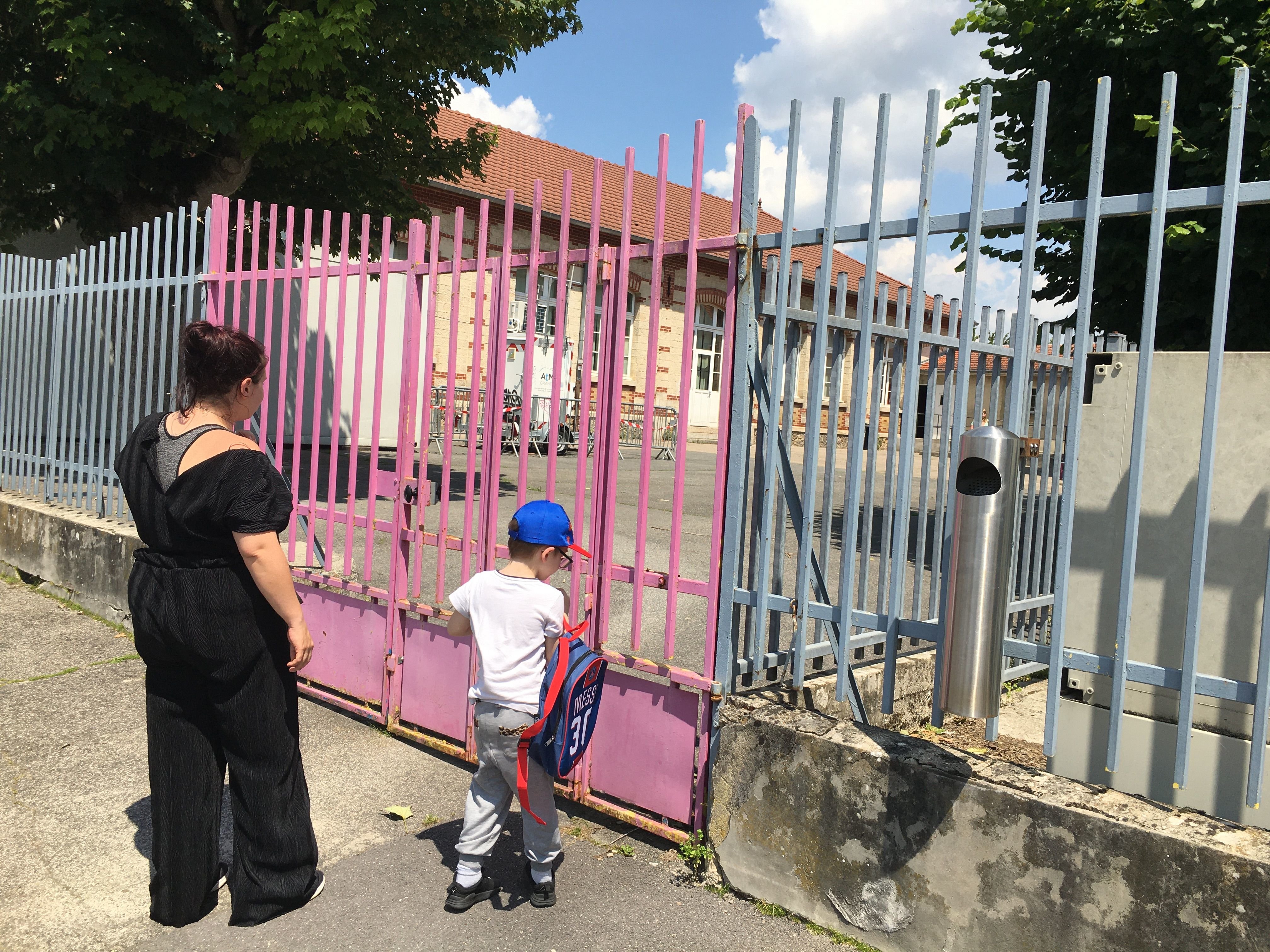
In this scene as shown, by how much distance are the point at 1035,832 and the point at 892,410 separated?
67.8 inches

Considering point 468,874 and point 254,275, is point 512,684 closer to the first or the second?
point 468,874

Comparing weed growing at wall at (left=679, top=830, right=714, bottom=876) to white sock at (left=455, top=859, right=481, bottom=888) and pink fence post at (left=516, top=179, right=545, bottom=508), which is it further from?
pink fence post at (left=516, top=179, right=545, bottom=508)

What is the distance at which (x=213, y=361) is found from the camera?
2.99 m

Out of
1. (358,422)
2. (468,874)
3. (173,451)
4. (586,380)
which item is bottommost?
(468,874)

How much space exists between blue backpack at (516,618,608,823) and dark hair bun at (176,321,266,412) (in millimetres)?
1303

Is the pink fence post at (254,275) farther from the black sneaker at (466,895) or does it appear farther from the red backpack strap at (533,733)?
the black sneaker at (466,895)

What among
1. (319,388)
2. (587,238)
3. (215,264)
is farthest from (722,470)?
(587,238)

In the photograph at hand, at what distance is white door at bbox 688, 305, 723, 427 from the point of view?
22.3 m

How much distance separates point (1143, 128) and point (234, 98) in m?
8.02

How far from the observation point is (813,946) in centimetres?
288

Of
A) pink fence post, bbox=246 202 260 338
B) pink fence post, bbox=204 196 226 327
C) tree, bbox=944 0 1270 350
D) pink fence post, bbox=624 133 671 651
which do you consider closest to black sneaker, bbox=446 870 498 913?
pink fence post, bbox=624 133 671 651

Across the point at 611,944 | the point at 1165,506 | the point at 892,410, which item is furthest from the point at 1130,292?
the point at 611,944

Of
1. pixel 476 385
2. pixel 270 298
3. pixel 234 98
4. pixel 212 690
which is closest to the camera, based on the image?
pixel 212 690

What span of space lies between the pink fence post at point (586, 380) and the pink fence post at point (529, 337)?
0.21 m
